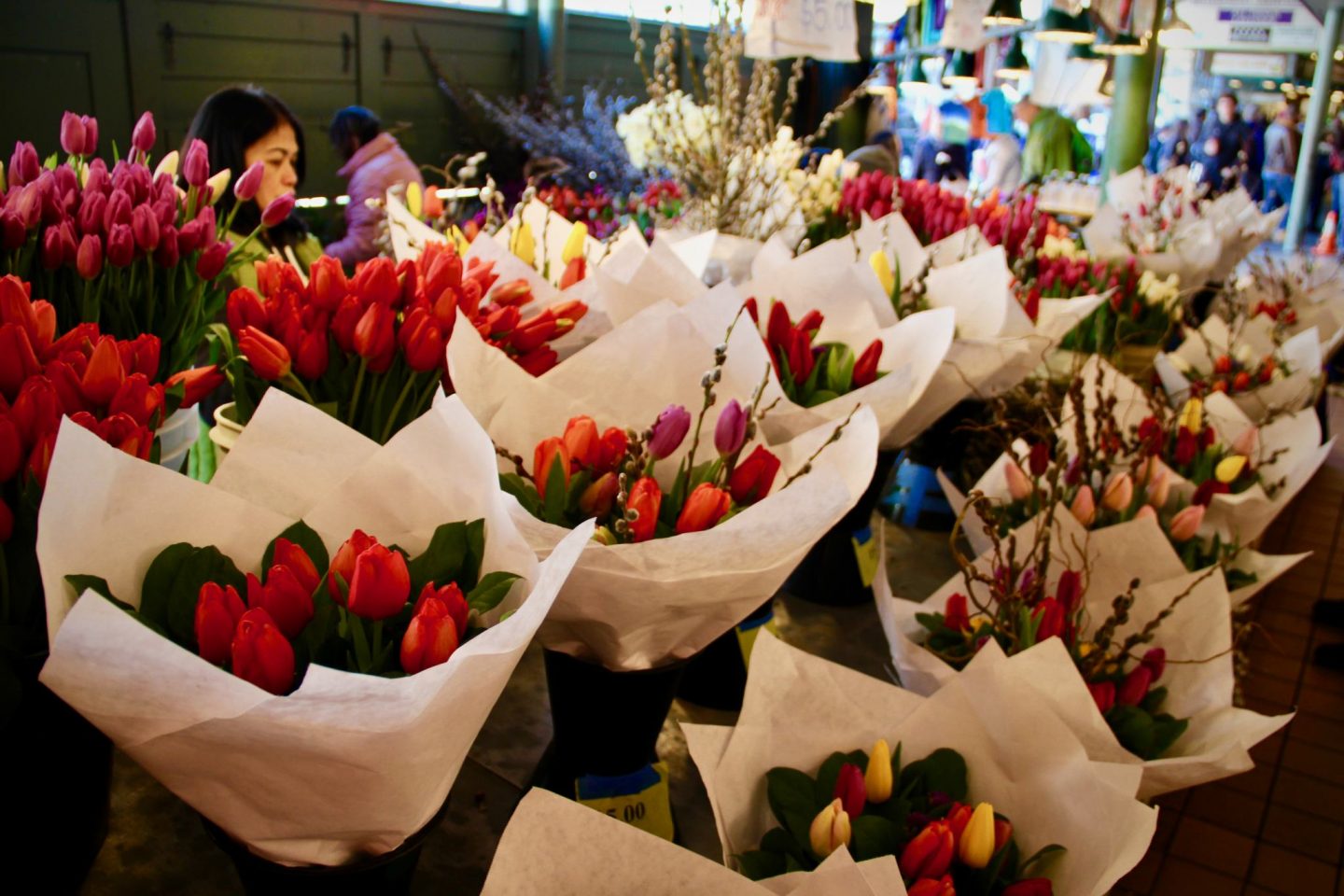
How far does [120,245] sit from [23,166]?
17 cm

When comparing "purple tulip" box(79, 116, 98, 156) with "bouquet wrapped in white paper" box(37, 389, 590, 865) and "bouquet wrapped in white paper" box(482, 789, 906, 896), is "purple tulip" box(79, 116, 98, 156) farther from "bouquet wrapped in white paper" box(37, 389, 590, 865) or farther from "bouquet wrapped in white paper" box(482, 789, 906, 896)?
"bouquet wrapped in white paper" box(482, 789, 906, 896)

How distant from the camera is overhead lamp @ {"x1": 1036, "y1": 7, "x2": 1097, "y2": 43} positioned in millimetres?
4879

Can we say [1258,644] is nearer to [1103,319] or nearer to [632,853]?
[1103,319]

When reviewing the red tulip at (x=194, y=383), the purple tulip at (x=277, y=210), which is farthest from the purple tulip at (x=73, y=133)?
the red tulip at (x=194, y=383)

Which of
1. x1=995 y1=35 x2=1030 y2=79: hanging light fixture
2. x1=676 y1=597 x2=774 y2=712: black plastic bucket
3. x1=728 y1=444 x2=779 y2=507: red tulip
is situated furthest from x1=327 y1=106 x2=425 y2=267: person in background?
x1=995 y1=35 x2=1030 y2=79: hanging light fixture

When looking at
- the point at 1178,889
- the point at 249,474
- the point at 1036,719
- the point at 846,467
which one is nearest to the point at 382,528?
the point at 249,474

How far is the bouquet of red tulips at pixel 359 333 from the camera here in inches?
38.7

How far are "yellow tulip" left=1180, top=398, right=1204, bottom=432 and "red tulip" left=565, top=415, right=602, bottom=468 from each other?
1.26m

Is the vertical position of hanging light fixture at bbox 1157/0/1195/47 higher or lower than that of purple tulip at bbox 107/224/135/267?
higher

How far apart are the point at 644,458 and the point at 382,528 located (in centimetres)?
23

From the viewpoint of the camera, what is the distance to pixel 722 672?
126cm

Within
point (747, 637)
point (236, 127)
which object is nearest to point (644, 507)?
point (747, 637)

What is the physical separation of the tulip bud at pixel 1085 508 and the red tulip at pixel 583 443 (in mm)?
759

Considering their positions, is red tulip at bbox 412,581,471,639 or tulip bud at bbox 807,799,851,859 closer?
red tulip at bbox 412,581,471,639
